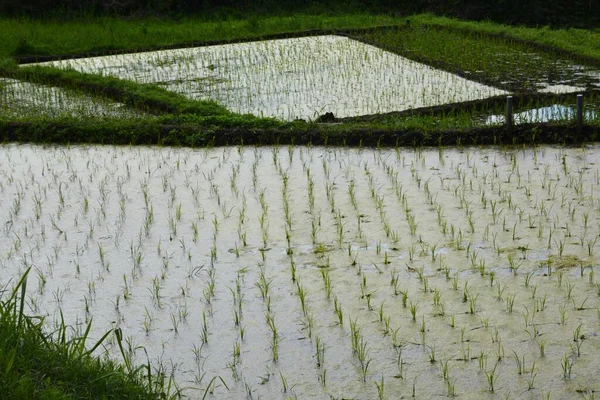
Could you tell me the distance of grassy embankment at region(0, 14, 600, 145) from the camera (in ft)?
21.9

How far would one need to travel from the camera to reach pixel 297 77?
31.3ft

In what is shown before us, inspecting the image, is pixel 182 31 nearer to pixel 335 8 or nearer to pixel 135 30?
pixel 135 30

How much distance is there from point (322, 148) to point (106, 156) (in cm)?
169

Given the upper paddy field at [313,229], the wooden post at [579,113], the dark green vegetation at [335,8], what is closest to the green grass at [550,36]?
the upper paddy field at [313,229]

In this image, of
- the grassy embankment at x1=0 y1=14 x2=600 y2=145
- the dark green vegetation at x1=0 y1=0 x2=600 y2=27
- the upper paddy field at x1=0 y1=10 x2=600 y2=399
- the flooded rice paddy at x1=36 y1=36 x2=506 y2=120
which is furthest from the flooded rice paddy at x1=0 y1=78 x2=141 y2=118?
the dark green vegetation at x1=0 y1=0 x2=600 y2=27

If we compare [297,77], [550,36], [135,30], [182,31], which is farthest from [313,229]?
[135,30]

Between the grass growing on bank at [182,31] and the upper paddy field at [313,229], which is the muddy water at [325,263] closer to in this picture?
the upper paddy field at [313,229]

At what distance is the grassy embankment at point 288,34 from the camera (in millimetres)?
6684

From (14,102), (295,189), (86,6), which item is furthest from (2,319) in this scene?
(86,6)

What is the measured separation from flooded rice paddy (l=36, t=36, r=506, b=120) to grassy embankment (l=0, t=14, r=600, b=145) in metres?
0.36

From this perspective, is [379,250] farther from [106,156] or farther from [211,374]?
[106,156]

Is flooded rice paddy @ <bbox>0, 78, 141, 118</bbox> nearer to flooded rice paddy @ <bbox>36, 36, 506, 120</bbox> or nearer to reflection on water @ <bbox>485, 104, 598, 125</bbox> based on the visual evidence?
flooded rice paddy @ <bbox>36, 36, 506, 120</bbox>

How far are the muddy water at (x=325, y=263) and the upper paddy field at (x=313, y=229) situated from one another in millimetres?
15

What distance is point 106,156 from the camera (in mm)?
6684
